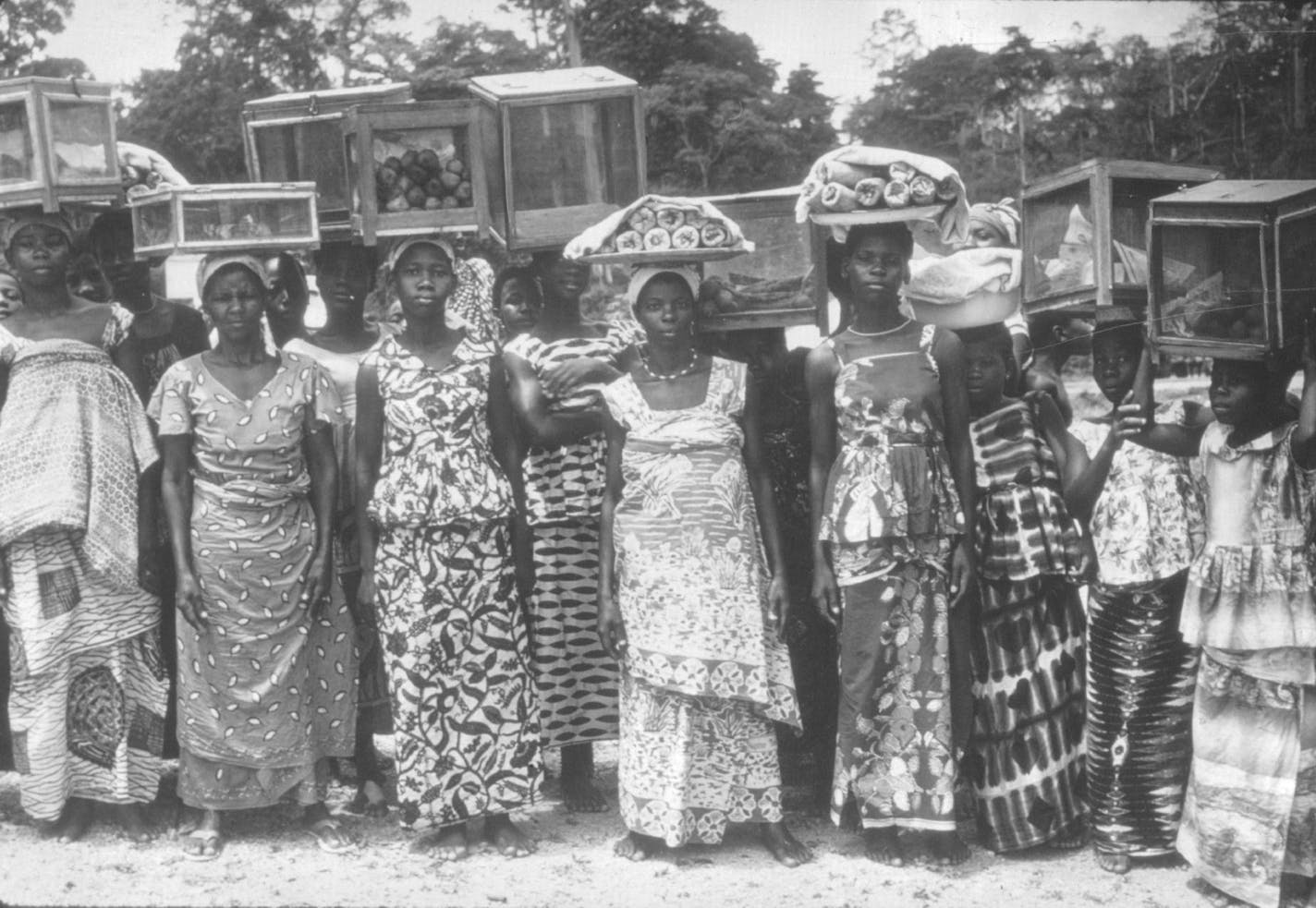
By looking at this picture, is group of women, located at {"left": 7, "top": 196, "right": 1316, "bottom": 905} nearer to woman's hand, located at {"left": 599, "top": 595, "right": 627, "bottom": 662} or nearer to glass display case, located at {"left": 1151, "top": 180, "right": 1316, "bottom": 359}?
woman's hand, located at {"left": 599, "top": 595, "right": 627, "bottom": 662}

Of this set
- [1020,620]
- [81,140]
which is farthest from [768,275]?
[81,140]

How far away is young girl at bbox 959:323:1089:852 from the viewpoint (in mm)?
4410

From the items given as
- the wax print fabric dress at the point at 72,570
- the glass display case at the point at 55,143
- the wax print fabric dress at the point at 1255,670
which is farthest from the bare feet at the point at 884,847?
the glass display case at the point at 55,143

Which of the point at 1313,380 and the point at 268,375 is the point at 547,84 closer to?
the point at 268,375

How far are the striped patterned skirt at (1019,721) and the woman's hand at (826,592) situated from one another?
1.74 ft

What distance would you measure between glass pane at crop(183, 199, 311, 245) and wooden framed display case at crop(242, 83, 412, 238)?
1.65 feet

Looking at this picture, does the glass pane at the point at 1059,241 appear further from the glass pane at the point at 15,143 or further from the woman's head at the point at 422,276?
the glass pane at the point at 15,143

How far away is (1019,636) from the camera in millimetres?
4461

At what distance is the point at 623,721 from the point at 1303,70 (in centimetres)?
1465

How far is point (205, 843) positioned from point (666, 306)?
2499 millimetres

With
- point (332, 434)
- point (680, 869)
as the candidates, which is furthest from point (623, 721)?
point (332, 434)

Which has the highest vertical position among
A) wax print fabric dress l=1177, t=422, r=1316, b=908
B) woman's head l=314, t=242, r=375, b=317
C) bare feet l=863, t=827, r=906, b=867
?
woman's head l=314, t=242, r=375, b=317

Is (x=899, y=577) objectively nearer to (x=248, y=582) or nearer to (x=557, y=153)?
(x=557, y=153)

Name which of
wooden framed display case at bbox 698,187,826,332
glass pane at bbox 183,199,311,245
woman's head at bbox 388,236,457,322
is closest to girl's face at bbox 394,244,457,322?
woman's head at bbox 388,236,457,322
